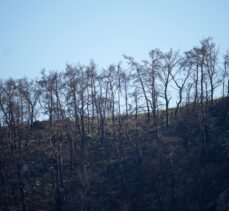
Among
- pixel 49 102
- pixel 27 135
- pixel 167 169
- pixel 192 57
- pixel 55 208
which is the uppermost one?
pixel 192 57

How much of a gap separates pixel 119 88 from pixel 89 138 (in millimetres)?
7118

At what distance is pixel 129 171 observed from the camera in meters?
50.0

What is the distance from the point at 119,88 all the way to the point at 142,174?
14.6 metres

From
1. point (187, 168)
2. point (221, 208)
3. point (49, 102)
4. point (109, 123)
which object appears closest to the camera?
point (221, 208)

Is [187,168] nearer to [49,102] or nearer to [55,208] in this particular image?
[55,208]

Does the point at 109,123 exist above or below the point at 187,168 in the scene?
above

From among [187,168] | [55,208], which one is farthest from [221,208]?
[55,208]

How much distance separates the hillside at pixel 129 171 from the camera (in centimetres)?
4297

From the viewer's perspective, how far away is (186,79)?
5909cm

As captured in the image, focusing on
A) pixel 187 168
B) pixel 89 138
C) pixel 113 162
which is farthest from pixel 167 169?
pixel 89 138

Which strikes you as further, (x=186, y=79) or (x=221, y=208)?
(x=186, y=79)

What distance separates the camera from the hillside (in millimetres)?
42969

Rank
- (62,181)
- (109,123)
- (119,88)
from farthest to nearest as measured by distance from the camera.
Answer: (109,123), (119,88), (62,181)

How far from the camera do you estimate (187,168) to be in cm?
4606
